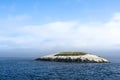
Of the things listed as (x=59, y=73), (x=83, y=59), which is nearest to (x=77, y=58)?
(x=83, y=59)

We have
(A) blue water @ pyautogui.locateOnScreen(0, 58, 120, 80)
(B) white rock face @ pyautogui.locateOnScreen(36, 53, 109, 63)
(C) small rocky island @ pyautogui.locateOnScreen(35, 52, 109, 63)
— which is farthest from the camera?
(C) small rocky island @ pyautogui.locateOnScreen(35, 52, 109, 63)

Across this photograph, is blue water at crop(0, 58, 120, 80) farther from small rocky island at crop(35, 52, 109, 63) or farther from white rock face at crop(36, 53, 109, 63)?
small rocky island at crop(35, 52, 109, 63)

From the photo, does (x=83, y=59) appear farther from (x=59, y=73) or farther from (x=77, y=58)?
(x=59, y=73)

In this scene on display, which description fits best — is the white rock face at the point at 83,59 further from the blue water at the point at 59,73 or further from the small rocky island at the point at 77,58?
the blue water at the point at 59,73

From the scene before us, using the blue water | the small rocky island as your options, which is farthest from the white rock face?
the blue water

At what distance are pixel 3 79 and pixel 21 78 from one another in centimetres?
415

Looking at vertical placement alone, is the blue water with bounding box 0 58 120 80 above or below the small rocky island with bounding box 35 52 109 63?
below

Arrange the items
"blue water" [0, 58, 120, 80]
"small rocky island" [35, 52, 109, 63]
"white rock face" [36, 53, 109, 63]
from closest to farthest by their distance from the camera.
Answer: "blue water" [0, 58, 120, 80]
"white rock face" [36, 53, 109, 63]
"small rocky island" [35, 52, 109, 63]

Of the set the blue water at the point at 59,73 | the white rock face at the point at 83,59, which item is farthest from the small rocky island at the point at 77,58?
the blue water at the point at 59,73

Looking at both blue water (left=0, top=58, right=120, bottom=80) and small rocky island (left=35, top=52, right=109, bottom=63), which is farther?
small rocky island (left=35, top=52, right=109, bottom=63)

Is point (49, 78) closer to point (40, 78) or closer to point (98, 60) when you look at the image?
point (40, 78)

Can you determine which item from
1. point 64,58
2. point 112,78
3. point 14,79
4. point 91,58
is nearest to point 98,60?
point 91,58

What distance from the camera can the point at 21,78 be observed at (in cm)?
6656

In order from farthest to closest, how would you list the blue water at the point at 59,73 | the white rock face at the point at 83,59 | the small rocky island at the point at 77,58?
the small rocky island at the point at 77,58 < the white rock face at the point at 83,59 < the blue water at the point at 59,73
